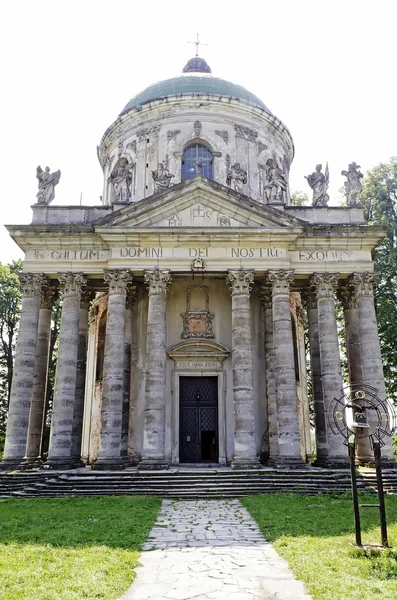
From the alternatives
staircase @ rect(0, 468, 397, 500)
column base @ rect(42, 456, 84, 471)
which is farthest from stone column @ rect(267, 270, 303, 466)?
column base @ rect(42, 456, 84, 471)

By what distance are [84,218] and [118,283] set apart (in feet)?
12.9

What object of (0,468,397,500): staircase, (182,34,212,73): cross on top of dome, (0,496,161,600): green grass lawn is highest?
(182,34,212,73): cross on top of dome

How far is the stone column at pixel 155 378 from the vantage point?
17.5 metres

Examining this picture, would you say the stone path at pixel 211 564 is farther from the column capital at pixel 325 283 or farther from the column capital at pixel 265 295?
the column capital at pixel 265 295

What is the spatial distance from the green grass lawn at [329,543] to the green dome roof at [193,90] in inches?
799

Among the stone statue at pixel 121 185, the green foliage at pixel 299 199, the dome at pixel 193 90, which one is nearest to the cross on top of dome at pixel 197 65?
the dome at pixel 193 90

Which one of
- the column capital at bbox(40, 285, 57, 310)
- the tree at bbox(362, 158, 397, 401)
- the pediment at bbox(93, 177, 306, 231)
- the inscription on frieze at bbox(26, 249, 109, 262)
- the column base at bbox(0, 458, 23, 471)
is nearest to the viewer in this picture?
the column base at bbox(0, 458, 23, 471)

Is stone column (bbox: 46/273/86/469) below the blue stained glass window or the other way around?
below

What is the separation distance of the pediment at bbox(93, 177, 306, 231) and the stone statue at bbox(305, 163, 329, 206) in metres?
2.81

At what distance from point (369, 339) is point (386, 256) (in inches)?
360

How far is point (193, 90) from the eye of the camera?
26.7 m

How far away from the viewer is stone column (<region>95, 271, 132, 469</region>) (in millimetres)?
17766

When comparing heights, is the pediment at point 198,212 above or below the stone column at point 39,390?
above

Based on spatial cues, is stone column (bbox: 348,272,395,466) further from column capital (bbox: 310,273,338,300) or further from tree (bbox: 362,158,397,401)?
tree (bbox: 362,158,397,401)
